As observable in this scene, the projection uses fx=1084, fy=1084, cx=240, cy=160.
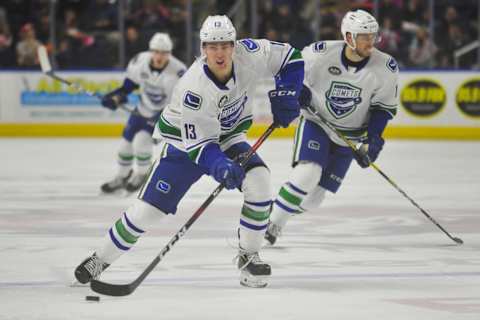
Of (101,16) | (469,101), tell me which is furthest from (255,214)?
(101,16)

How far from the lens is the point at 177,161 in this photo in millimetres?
4391

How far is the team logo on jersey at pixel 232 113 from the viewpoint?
14.3 ft

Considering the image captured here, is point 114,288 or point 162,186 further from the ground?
point 162,186

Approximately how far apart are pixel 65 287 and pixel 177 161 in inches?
27.4

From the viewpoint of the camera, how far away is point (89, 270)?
173 inches

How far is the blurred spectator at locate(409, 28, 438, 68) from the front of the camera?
39.9 ft

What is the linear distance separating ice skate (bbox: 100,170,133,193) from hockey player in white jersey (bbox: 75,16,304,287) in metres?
3.39

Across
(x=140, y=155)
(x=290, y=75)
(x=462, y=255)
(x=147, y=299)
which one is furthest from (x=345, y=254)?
(x=140, y=155)

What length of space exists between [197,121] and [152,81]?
13.0 feet

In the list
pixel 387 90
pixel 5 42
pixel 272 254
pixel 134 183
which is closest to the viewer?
pixel 272 254

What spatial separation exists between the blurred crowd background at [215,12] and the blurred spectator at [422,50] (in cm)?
1

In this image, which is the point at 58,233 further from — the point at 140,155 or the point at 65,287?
the point at 140,155

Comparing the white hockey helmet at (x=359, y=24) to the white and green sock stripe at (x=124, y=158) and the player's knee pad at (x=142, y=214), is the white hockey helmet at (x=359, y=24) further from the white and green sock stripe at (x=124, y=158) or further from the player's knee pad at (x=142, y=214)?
the white and green sock stripe at (x=124, y=158)

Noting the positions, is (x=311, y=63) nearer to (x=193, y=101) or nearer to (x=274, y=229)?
(x=274, y=229)
